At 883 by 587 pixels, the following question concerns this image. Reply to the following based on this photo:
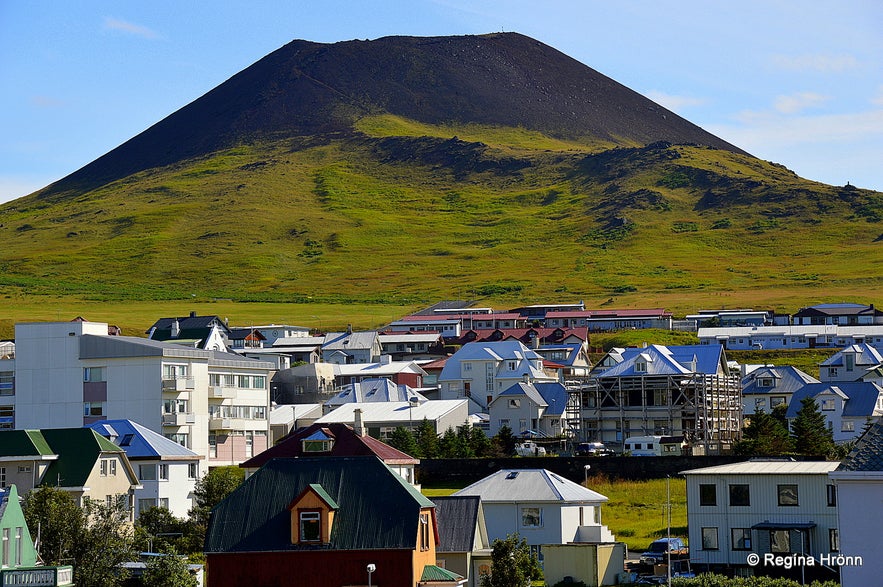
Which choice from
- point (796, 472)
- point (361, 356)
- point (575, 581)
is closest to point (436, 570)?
Answer: point (575, 581)

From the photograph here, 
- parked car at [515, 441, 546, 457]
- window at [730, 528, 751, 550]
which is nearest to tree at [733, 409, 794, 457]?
parked car at [515, 441, 546, 457]

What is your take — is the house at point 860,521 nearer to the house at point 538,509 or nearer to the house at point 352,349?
the house at point 538,509

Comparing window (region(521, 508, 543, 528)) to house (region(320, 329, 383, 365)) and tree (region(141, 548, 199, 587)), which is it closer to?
tree (region(141, 548, 199, 587))

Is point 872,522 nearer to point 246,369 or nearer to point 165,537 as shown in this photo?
point 165,537

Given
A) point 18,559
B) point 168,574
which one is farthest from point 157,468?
point 18,559

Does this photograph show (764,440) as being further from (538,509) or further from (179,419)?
(179,419)
